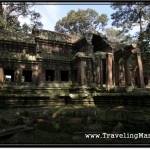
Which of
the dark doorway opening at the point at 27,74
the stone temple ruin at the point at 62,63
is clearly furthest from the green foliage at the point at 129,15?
the dark doorway opening at the point at 27,74

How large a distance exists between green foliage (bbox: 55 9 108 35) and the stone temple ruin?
1748cm

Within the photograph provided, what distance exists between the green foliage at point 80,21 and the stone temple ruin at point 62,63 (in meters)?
17.5

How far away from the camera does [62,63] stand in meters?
21.7

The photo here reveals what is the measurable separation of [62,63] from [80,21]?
21.8 metres

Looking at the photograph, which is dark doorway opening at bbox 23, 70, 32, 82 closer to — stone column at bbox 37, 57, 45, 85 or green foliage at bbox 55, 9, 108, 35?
stone column at bbox 37, 57, 45, 85

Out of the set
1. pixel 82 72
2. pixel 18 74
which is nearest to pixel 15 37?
pixel 18 74

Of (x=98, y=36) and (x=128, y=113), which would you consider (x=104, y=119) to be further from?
(x=98, y=36)

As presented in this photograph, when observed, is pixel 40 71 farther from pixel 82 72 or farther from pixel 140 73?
pixel 140 73

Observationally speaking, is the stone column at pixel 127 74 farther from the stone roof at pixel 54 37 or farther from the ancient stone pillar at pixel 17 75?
the ancient stone pillar at pixel 17 75

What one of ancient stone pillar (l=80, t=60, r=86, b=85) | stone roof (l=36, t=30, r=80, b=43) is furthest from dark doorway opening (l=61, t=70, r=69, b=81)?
ancient stone pillar (l=80, t=60, r=86, b=85)

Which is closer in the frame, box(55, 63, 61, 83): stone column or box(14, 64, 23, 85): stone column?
box(14, 64, 23, 85): stone column

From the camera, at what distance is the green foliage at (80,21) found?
41.0 m

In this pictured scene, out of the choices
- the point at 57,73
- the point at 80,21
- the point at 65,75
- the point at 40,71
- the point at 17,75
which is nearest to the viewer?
the point at 17,75

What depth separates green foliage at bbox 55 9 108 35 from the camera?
40969 mm
